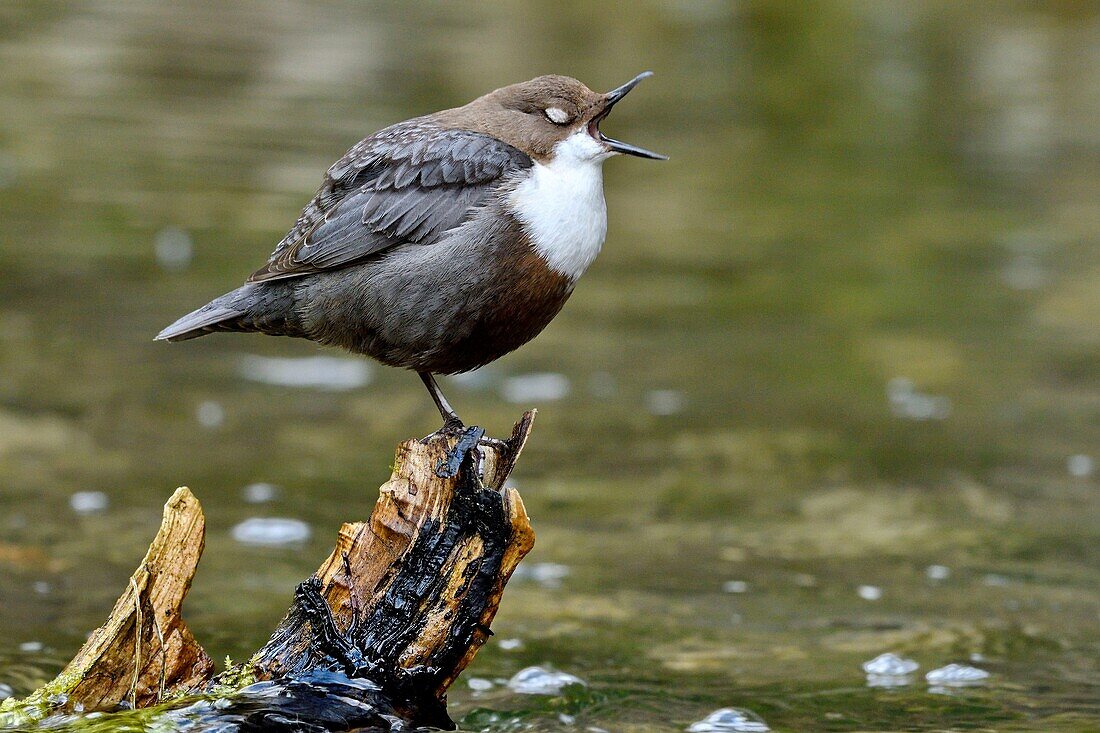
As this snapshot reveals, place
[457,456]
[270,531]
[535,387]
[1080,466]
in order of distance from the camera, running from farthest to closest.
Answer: [535,387] → [1080,466] → [270,531] → [457,456]

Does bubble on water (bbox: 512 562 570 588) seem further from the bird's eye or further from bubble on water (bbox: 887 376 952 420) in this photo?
bubble on water (bbox: 887 376 952 420)

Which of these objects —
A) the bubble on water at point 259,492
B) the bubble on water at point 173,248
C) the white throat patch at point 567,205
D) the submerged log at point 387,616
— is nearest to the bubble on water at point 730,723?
the submerged log at point 387,616

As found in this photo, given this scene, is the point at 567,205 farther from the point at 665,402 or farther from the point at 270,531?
the point at 665,402

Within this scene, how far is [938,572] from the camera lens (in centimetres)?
579

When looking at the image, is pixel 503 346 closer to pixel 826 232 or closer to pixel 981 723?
pixel 981 723

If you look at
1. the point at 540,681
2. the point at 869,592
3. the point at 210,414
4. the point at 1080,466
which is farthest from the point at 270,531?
the point at 1080,466

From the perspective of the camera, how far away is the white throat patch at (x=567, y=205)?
3.83 m

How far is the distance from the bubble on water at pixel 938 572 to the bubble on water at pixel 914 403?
208cm

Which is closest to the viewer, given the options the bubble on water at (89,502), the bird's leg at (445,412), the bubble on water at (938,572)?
the bird's leg at (445,412)

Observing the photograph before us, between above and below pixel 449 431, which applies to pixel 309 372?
above

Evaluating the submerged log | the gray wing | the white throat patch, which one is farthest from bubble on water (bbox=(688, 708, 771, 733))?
the gray wing

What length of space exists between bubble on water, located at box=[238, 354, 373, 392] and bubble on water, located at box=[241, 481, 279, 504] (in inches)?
60.5

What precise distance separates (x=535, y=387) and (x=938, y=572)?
285cm

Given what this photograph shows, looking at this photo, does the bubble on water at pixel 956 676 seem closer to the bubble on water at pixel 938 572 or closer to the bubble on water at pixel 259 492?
the bubble on water at pixel 938 572
